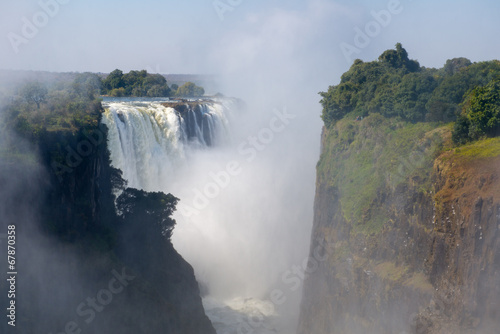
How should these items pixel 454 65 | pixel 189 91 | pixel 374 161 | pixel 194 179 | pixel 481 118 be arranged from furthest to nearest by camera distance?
pixel 189 91, pixel 454 65, pixel 194 179, pixel 374 161, pixel 481 118

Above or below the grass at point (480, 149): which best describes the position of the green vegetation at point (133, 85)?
above

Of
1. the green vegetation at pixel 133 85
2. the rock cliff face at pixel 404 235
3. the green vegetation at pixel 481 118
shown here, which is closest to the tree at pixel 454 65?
the rock cliff face at pixel 404 235

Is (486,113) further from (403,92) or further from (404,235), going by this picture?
(403,92)

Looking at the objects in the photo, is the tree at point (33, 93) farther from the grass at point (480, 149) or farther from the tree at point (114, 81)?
the tree at point (114, 81)

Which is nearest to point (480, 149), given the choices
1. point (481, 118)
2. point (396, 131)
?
point (481, 118)

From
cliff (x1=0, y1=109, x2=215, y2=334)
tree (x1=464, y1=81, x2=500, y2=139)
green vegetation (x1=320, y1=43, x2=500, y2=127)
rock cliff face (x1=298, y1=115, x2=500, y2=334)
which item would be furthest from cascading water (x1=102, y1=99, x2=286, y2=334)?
tree (x1=464, y1=81, x2=500, y2=139)

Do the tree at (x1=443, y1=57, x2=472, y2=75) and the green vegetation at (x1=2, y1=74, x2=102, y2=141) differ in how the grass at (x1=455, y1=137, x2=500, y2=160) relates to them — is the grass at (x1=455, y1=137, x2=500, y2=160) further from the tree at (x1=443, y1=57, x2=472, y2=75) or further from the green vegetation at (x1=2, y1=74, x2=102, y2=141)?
the tree at (x1=443, y1=57, x2=472, y2=75)
